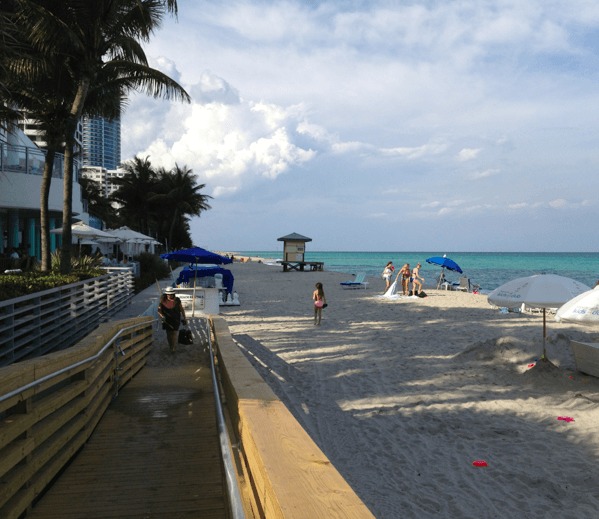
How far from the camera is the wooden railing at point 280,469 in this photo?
1847mm

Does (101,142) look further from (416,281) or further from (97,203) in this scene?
(416,281)

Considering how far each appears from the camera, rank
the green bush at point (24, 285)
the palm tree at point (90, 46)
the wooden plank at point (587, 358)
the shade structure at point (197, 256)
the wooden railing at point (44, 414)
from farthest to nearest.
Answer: the shade structure at point (197, 256)
the palm tree at point (90, 46)
the wooden plank at point (587, 358)
the green bush at point (24, 285)
the wooden railing at point (44, 414)

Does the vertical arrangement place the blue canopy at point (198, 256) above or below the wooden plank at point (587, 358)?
above

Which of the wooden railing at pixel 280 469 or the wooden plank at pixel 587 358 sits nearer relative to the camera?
the wooden railing at pixel 280 469

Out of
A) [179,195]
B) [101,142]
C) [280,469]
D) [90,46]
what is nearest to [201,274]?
[90,46]

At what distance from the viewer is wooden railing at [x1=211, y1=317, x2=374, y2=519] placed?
1.85 metres

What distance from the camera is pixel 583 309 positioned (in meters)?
7.74

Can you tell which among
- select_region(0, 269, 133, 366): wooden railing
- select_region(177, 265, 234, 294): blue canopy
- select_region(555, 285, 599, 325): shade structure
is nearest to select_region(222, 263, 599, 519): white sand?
select_region(555, 285, 599, 325): shade structure

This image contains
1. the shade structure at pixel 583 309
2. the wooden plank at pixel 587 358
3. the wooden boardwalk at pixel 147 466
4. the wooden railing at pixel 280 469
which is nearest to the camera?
the wooden railing at pixel 280 469

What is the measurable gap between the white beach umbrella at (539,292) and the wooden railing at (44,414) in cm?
644

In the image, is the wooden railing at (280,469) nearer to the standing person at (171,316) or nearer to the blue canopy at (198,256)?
the standing person at (171,316)

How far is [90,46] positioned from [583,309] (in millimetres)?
12891

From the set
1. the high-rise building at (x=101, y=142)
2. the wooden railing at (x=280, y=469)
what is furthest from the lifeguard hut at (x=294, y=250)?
the high-rise building at (x=101, y=142)

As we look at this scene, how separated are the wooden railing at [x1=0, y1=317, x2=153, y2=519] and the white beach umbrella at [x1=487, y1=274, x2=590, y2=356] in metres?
6.44
